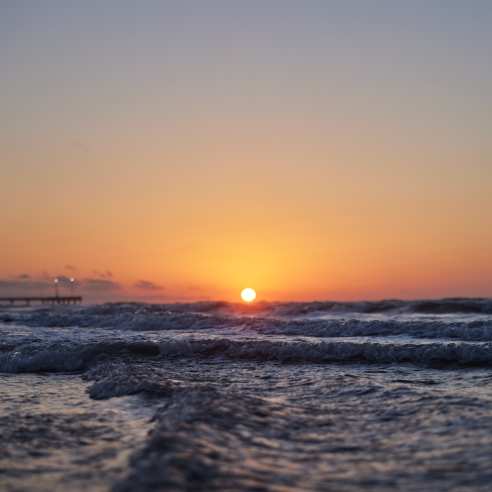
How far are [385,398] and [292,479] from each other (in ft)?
13.4

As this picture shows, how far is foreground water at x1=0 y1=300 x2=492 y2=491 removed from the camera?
5.50 m

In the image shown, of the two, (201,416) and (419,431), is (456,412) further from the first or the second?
(201,416)

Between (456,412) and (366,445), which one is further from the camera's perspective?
(456,412)

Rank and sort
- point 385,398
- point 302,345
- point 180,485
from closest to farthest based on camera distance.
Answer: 1. point 180,485
2. point 385,398
3. point 302,345

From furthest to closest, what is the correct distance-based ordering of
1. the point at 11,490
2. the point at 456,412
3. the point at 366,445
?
the point at 456,412, the point at 366,445, the point at 11,490

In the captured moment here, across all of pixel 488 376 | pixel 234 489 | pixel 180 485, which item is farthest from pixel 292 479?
pixel 488 376

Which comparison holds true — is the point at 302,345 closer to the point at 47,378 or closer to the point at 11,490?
the point at 47,378

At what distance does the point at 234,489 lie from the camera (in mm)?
5047

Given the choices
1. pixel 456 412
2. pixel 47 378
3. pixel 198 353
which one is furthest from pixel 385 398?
pixel 198 353

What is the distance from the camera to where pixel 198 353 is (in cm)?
1630

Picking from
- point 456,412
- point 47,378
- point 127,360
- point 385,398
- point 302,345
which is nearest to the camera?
point 456,412

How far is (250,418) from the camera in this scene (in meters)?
7.69

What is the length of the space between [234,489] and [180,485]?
0.43 meters

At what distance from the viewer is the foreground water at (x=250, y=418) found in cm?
550
